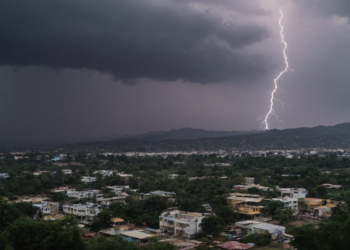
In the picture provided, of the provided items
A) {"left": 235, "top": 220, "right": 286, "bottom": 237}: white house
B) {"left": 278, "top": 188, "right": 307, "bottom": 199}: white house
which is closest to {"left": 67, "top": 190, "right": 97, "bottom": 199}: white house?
{"left": 235, "top": 220, "right": 286, "bottom": 237}: white house

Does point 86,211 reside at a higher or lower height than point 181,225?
lower

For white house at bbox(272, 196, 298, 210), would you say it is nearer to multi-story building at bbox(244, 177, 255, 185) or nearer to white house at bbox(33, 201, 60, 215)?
multi-story building at bbox(244, 177, 255, 185)

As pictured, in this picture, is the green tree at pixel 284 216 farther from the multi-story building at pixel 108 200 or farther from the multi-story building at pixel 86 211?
the multi-story building at pixel 108 200

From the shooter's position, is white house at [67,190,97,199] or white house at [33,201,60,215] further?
white house at [67,190,97,199]

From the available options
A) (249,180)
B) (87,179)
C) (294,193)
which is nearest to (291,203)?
(294,193)

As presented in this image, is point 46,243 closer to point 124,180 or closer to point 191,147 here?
point 124,180

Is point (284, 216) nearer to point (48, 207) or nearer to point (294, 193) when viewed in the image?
point (294, 193)

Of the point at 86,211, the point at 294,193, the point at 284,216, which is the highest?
the point at 294,193

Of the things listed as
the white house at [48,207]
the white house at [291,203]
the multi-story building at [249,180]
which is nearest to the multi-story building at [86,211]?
the white house at [48,207]
